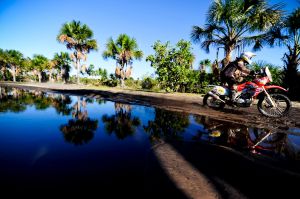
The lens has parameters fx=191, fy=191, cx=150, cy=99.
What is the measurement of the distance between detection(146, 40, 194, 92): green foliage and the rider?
10.3m

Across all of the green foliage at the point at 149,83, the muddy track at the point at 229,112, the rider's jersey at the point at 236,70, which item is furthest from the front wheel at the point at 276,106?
the green foliage at the point at 149,83

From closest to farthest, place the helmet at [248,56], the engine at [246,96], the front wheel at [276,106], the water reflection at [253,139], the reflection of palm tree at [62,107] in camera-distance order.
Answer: the water reflection at [253,139], the reflection of palm tree at [62,107], the front wheel at [276,106], the helmet at [248,56], the engine at [246,96]

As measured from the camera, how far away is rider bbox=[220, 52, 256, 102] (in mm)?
6309

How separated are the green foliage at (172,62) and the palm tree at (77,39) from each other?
20.9 m

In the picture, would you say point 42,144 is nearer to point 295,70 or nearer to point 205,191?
point 205,191

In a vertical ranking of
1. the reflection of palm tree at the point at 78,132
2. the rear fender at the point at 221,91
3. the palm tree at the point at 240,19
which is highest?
the palm tree at the point at 240,19

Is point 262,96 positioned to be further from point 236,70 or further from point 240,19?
point 240,19

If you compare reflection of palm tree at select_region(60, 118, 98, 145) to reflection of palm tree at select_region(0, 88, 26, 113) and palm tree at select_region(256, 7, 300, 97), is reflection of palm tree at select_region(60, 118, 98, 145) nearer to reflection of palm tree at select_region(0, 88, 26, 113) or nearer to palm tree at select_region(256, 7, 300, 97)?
reflection of palm tree at select_region(0, 88, 26, 113)

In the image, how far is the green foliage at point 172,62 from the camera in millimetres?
17281

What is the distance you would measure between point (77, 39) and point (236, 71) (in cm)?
3338

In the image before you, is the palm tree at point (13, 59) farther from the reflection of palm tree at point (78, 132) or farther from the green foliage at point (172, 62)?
the reflection of palm tree at point (78, 132)

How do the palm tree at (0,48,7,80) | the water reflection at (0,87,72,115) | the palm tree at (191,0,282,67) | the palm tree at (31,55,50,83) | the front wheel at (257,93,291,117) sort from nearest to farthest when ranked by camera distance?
the water reflection at (0,87,72,115) → the front wheel at (257,93,291,117) → the palm tree at (191,0,282,67) → the palm tree at (0,48,7,80) → the palm tree at (31,55,50,83)

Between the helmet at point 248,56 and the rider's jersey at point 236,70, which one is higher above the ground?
the helmet at point 248,56

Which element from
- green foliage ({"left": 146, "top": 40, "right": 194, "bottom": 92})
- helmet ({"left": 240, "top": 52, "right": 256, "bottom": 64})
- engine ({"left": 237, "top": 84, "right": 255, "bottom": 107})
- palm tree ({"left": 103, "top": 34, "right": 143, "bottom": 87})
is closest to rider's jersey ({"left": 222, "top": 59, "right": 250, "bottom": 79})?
helmet ({"left": 240, "top": 52, "right": 256, "bottom": 64})
